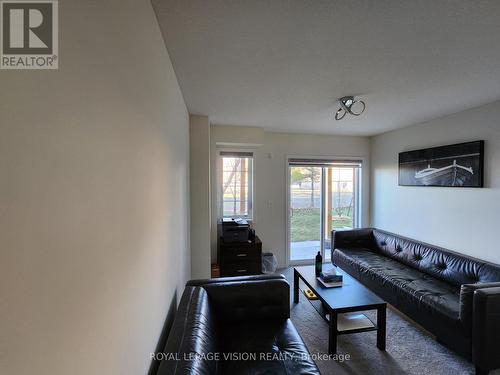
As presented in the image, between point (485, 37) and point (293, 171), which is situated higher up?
point (485, 37)

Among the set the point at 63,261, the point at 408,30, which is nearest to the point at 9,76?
the point at 63,261

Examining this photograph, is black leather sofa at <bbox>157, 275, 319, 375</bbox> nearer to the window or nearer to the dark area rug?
the dark area rug

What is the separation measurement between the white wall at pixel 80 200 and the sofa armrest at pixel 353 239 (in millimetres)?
3340

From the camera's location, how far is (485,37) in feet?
4.56

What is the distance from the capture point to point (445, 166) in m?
2.97

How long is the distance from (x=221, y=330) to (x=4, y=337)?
1.70 metres

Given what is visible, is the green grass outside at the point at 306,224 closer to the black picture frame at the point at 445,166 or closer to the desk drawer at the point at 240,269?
the desk drawer at the point at 240,269

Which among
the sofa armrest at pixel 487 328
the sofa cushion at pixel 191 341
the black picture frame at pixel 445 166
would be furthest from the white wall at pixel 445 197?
the sofa cushion at pixel 191 341

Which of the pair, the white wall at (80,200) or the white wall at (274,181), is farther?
the white wall at (274,181)

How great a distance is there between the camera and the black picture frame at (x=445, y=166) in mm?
2623

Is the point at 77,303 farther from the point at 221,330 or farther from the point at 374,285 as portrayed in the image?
the point at 374,285
